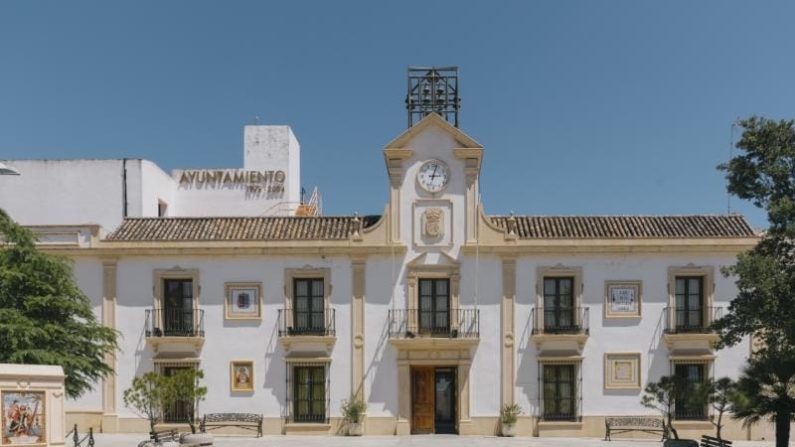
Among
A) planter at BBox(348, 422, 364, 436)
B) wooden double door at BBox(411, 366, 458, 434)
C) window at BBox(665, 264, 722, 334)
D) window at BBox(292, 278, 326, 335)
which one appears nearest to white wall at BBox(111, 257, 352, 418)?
window at BBox(292, 278, 326, 335)

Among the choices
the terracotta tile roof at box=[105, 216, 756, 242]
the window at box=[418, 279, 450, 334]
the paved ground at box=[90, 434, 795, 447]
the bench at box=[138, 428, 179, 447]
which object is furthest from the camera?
the terracotta tile roof at box=[105, 216, 756, 242]

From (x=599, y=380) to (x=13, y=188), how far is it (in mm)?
24534

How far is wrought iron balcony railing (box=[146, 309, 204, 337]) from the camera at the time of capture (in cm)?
2630

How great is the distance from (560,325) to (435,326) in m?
4.05

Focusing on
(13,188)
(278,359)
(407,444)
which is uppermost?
(13,188)

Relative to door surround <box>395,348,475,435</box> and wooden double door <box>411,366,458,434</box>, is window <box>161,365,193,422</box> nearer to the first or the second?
door surround <box>395,348,475,435</box>

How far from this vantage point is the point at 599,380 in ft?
85.9

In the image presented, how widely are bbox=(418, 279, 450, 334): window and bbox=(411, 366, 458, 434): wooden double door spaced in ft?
4.42

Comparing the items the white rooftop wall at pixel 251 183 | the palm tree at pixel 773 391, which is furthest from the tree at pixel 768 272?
the white rooftop wall at pixel 251 183

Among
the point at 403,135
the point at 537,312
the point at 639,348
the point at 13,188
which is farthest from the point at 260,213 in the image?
the point at 639,348

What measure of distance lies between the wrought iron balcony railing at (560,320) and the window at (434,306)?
9.21 ft

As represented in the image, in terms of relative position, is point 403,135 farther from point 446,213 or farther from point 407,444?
point 407,444

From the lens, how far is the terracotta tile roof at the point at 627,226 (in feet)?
87.4

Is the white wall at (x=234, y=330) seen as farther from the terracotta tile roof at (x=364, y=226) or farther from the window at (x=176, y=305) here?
the terracotta tile roof at (x=364, y=226)
